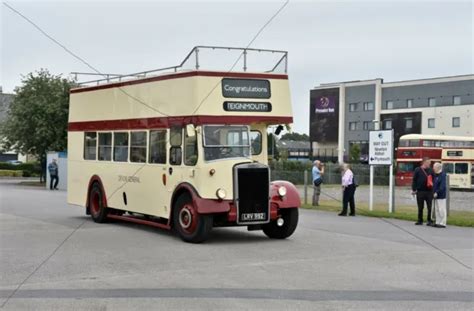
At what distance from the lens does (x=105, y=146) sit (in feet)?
56.1

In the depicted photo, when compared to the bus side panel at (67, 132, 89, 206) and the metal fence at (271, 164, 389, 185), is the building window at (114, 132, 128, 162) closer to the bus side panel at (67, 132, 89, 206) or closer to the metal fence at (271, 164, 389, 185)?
the bus side panel at (67, 132, 89, 206)

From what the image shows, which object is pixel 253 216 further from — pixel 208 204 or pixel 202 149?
pixel 202 149

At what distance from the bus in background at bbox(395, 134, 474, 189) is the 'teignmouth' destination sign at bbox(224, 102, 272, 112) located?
4115cm

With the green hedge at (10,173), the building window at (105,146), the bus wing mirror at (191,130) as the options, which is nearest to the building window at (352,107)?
the green hedge at (10,173)

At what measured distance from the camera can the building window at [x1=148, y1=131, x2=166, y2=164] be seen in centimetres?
1444

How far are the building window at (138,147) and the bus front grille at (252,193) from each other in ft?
9.81

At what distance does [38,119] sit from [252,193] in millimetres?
33054

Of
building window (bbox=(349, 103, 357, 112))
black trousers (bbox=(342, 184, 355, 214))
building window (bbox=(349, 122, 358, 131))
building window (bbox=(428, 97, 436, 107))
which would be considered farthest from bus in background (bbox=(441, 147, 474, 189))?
building window (bbox=(349, 103, 357, 112))

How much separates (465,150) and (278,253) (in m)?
44.3

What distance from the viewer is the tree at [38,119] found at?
4366 cm

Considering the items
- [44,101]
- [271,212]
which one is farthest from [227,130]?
[44,101]

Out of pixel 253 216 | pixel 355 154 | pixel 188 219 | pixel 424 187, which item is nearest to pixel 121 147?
pixel 188 219

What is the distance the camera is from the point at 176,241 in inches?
535

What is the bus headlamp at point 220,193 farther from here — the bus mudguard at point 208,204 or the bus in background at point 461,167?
the bus in background at point 461,167
